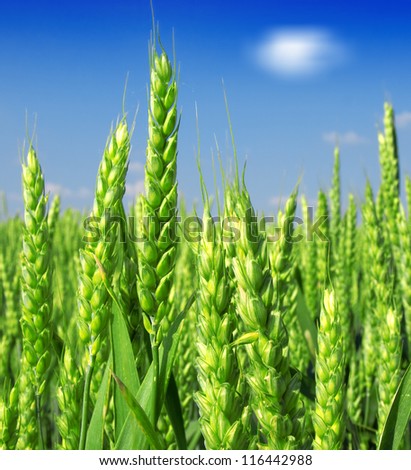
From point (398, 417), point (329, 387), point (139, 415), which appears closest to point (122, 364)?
point (139, 415)

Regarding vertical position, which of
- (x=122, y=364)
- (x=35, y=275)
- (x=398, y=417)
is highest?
(x=35, y=275)

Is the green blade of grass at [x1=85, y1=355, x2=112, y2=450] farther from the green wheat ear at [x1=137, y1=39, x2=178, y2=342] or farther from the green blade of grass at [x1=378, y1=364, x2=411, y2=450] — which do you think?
the green blade of grass at [x1=378, y1=364, x2=411, y2=450]

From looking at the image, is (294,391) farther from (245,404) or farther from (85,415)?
(85,415)

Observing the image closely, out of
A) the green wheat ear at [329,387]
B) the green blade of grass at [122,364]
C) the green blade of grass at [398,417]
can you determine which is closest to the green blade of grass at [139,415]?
the green blade of grass at [122,364]

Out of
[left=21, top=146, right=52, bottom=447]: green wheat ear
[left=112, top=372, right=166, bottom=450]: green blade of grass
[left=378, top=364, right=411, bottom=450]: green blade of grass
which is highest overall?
[left=21, top=146, right=52, bottom=447]: green wheat ear

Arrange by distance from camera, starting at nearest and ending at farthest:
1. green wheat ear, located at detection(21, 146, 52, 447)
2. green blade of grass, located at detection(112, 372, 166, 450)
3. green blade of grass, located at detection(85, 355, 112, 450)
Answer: green blade of grass, located at detection(112, 372, 166, 450)
green blade of grass, located at detection(85, 355, 112, 450)
green wheat ear, located at detection(21, 146, 52, 447)

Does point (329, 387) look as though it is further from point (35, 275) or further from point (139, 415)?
point (35, 275)

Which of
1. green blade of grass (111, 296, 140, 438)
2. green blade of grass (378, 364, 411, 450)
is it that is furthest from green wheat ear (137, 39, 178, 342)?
green blade of grass (378, 364, 411, 450)

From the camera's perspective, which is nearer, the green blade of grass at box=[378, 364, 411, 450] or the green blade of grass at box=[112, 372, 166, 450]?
the green blade of grass at box=[112, 372, 166, 450]

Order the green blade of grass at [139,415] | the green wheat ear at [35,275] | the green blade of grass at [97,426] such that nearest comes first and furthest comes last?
1. the green blade of grass at [139,415]
2. the green blade of grass at [97,426]
3. the green wheat ear at [35,275]

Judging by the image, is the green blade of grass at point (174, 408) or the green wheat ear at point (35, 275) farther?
the green wheat ear at point (35, 275)

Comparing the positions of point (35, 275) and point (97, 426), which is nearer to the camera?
point (97, 426)

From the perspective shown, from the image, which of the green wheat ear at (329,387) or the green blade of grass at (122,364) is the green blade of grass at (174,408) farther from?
the green wheat ear at (329,387)
